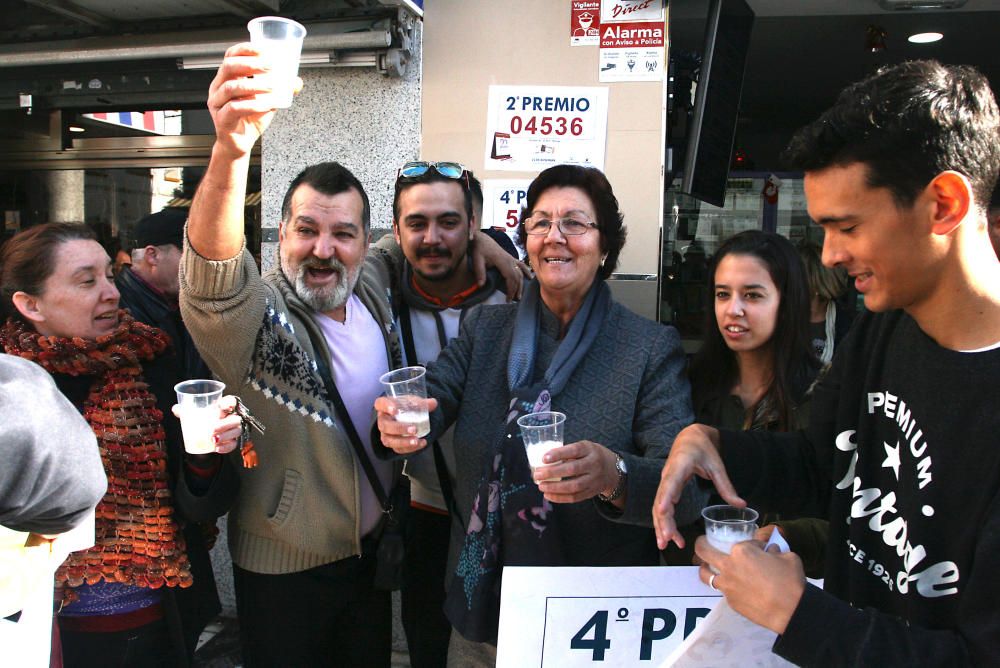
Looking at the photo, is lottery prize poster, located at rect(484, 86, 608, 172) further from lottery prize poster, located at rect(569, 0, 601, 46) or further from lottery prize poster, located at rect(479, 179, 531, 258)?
lottery prize poster, located at rect(569, 0, 601, 46)

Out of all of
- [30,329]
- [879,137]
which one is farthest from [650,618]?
[30,329]

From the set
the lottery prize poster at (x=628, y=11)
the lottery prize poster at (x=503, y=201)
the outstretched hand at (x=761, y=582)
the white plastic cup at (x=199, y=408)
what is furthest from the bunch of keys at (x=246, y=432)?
the lottery prize poster at (x=628, y=11)

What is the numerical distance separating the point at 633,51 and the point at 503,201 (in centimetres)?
103

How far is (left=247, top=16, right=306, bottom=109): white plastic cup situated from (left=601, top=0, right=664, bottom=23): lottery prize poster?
2568 mm

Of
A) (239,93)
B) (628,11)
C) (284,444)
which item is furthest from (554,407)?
(628,11)

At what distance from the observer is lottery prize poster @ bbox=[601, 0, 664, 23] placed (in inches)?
159

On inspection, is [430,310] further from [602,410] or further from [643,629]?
[643,629]

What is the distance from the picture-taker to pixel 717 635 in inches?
68.0

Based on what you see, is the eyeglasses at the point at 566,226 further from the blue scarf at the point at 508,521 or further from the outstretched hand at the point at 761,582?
the outstretched hand at the point at 761,582

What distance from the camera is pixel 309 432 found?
2.46 meters

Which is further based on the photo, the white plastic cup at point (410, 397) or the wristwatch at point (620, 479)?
the white plastic cup at point (410, 397)

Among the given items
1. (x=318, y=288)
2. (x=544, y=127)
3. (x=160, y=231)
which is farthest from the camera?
(x=544, y=127)

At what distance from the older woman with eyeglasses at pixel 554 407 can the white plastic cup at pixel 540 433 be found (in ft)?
0.30

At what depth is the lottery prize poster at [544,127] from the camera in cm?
411
